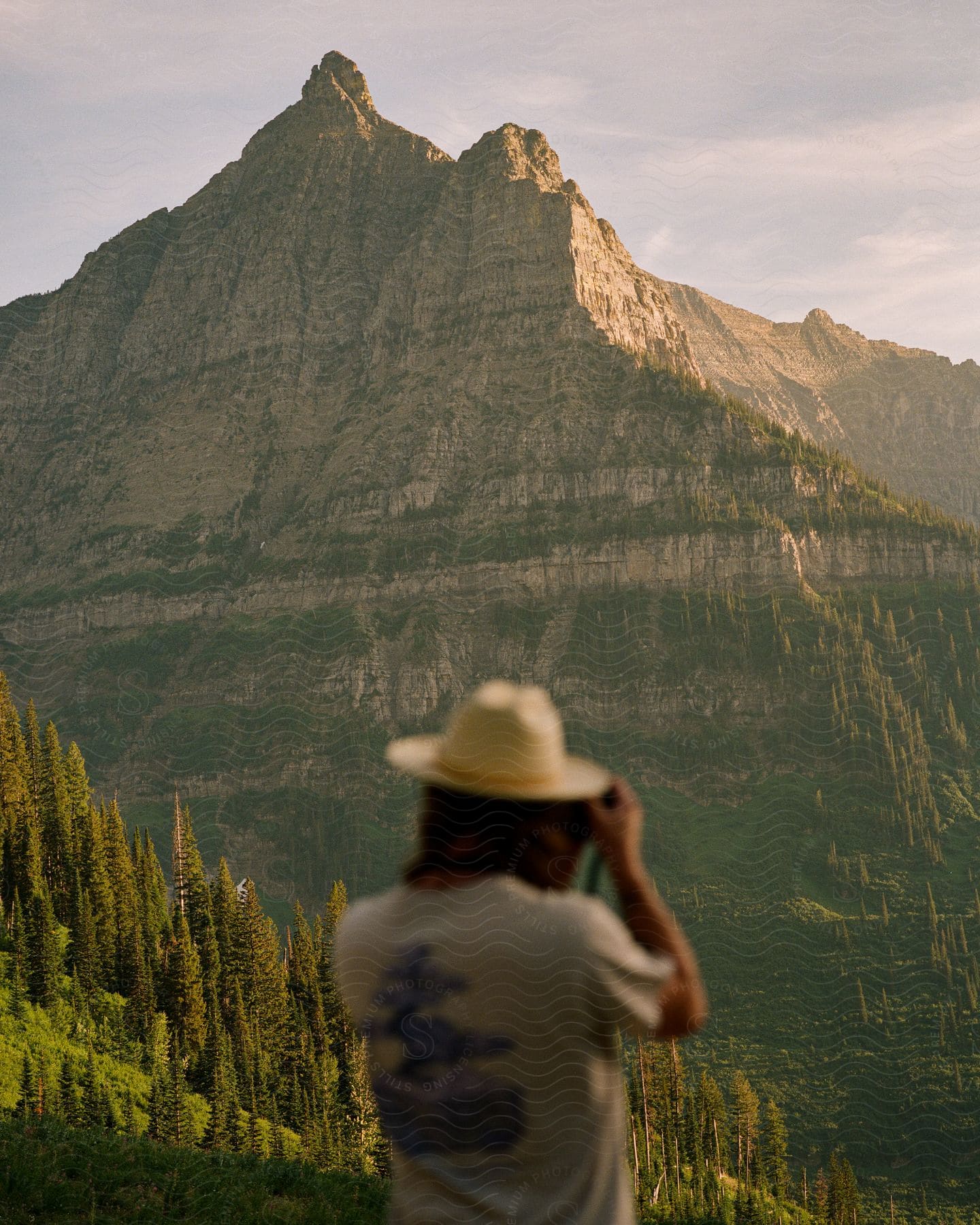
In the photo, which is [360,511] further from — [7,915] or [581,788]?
[581,788]

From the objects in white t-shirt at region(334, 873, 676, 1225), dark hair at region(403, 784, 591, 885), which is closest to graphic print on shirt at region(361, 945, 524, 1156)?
white t-shirt at region(334, 873, 676, 1225)

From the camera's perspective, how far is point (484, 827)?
409 centimetres

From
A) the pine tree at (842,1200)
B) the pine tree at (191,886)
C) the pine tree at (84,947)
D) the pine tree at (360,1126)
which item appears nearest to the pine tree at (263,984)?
the pine tree at (191,886)

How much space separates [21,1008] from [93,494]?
170631mm

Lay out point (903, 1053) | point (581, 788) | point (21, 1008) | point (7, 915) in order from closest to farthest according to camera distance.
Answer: point (581, 788)
point (21, 1008)
point (7, 915)
point (903, 1053)

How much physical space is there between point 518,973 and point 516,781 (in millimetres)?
577

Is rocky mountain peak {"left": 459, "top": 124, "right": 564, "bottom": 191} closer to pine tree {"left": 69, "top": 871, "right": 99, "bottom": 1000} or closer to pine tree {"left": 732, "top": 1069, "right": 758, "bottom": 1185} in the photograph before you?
pine tree {"left": 732, "top": 1069, "right": 758, "bottom": 1185}

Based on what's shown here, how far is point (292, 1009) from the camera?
150 feet

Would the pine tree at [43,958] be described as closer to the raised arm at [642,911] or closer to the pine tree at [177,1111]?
the pine tree at [177,1111]

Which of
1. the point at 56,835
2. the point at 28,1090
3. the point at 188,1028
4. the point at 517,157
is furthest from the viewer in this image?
the point at 517,157

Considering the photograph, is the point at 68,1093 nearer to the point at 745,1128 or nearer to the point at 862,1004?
the point at 745,1128

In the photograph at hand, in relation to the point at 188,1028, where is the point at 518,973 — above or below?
above

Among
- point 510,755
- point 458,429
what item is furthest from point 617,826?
point 458,429

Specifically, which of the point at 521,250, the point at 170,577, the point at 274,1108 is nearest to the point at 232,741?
the point at 170,577
